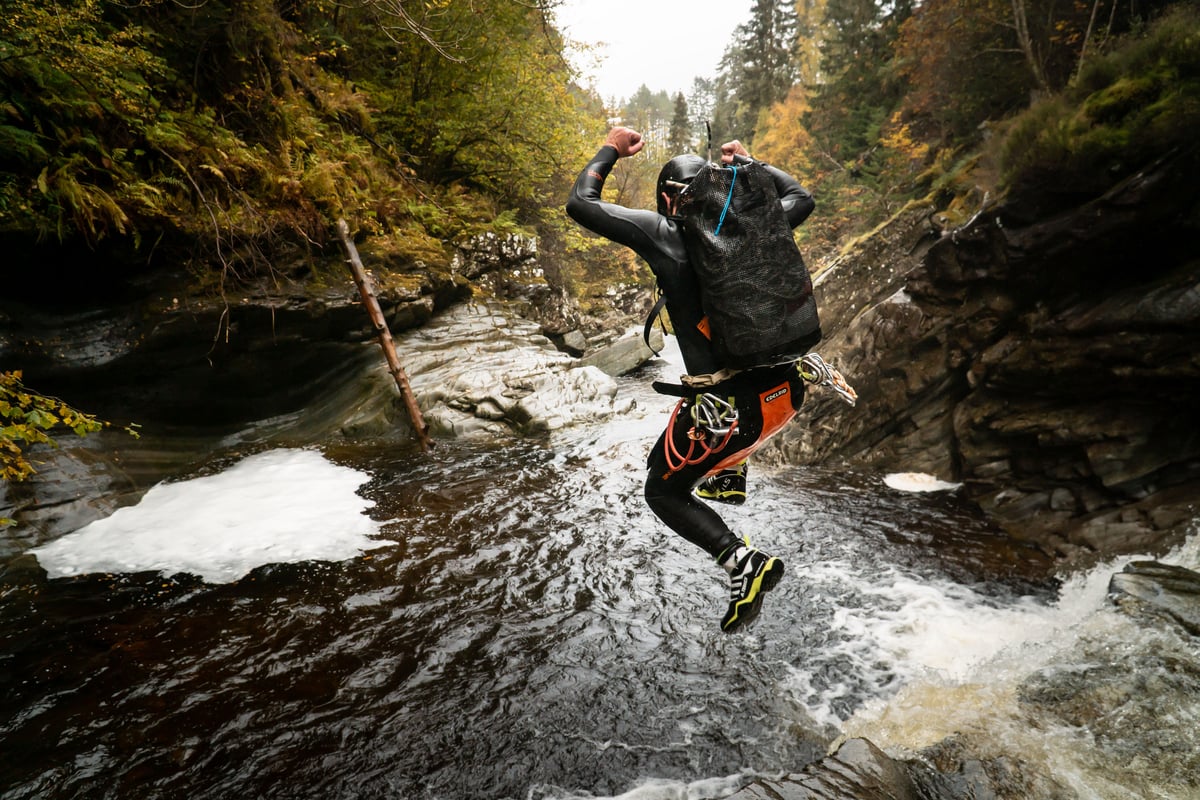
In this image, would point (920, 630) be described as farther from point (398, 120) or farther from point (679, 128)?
point (679, 128)

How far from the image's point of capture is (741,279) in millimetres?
3004

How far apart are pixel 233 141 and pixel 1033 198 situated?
1195cm

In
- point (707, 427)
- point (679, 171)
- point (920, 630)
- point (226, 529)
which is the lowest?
point (920, 630)

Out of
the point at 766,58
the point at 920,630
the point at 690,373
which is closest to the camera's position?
the point at 690,373

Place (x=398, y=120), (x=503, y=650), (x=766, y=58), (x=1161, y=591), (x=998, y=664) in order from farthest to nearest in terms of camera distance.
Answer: (x=766, y=58) < (x=398, y=120) < (x=503, y=650) < (x=1161, y=591) < (x=998, y=664)

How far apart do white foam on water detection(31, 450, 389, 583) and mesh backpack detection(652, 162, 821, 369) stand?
467 cm

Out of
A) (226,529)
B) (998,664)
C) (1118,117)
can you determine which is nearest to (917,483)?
(998,664)

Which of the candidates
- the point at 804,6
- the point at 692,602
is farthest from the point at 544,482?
the point at 804,6

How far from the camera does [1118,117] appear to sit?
18.8 ft

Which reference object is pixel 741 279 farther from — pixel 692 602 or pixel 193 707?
pixel 193 707

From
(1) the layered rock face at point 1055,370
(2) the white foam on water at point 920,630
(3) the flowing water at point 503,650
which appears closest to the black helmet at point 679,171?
(3) the flowing water at point 503,650

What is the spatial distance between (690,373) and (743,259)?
832 millimetres

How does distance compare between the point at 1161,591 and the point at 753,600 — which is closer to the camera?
the point at 753,600

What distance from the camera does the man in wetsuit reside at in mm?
3213
